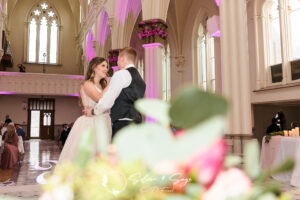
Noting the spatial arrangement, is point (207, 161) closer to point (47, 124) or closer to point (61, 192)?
point (61, 192)

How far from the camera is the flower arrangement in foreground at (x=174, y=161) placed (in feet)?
0.94

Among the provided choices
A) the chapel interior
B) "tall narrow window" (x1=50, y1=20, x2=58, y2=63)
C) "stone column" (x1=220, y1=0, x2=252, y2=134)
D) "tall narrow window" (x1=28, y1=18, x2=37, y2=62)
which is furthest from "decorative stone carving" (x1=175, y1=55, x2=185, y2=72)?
"tall narrow window" (x1=28, y1=18, x2=37, y2=62)

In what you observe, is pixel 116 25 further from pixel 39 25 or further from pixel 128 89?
pixel 39 25

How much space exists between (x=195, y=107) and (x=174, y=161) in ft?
0.20

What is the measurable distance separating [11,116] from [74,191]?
22.9 metres

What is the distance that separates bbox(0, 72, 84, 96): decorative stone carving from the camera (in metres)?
18.8

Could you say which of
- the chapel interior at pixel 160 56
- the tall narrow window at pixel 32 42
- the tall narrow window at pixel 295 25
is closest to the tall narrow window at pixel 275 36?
the chapel interior at pixel 160 56

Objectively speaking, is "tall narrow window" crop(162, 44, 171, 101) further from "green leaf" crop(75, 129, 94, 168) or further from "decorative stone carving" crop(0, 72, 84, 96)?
"green leaf" crop(75, 129, 94, 168)

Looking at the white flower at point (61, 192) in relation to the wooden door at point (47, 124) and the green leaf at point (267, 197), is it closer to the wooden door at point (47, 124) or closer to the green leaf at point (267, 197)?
the green leaf at point (267, 197)

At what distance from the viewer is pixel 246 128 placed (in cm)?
538

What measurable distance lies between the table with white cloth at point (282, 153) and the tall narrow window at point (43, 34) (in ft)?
64.1

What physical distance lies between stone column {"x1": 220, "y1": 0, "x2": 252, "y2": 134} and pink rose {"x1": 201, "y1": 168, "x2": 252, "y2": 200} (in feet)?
17.1

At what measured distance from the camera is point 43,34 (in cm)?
2256

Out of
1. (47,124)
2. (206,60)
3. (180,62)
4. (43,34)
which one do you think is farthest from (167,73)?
(43,34)
